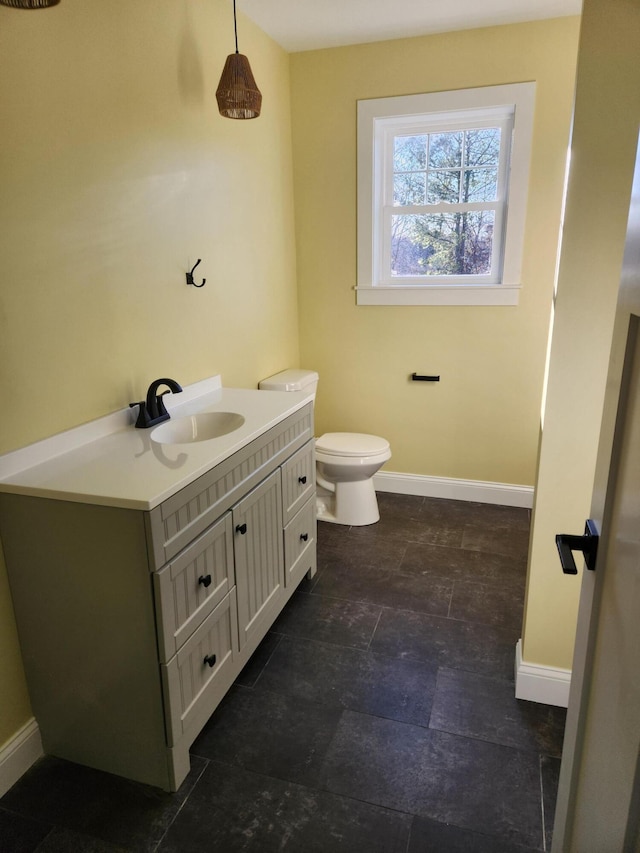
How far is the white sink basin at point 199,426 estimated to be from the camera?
208cm

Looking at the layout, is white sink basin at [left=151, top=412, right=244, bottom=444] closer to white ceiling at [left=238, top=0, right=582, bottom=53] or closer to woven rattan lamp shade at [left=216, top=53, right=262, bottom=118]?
woven rattan lamp shade at [left=216, top=53, right=262, bottom=118]

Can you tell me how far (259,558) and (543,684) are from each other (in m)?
1.05

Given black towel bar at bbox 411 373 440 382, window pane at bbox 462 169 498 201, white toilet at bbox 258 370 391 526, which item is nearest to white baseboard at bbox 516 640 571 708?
white toilet at bbox 258 370 391 526

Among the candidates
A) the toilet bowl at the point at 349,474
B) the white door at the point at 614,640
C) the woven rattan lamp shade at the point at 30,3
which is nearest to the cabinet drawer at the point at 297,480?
the toilet bowl at the point at 349,474

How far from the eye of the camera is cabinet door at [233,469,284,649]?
1880 millimetres

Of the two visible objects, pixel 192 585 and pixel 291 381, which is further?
pixel 291 381

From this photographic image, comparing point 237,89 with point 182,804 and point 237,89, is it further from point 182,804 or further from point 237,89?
point 182,804

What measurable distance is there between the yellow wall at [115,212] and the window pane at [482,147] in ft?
3.76

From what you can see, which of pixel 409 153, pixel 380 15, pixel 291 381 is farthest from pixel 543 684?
pixel 380 15

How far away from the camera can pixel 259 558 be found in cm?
202

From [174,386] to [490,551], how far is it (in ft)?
6.06

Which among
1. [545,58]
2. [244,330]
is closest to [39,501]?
[244,330]

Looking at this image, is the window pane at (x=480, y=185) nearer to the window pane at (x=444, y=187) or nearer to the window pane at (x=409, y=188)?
the window pane at (x=444, y=187)

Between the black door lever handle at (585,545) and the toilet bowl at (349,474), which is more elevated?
the black door lever handle at (585,545)
